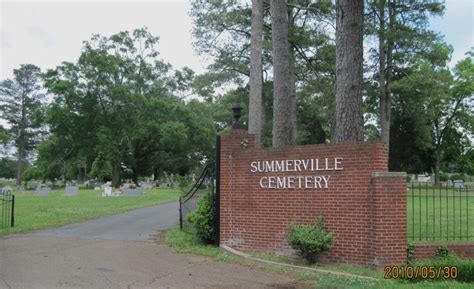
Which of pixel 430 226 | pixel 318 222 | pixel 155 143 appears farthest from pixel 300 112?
pixel 318 222

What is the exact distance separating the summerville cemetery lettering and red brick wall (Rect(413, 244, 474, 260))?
2.01 metres

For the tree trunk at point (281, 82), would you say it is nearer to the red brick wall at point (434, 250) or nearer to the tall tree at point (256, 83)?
the tall tree at point (256, 83)

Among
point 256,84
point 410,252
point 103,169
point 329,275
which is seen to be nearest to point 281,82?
point 256,84

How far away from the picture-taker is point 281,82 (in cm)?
1333

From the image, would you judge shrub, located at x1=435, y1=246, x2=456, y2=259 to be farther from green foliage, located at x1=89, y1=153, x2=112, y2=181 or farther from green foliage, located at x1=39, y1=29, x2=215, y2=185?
green foliage, located at x1=89, y1=153, x2=112, y2=181

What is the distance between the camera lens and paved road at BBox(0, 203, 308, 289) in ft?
24.6

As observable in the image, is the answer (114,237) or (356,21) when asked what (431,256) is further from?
(114,237)

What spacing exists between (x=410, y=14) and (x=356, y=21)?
86.4ft

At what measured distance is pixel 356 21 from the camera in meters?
10.0

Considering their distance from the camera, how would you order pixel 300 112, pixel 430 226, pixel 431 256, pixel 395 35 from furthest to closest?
pixel 300 112
pixel 395 35
pixel 430 226
pixel 431 256

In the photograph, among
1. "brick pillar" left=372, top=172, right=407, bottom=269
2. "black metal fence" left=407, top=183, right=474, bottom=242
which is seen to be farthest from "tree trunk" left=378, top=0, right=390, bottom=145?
"brick pillar" left=372, top=172, right=407, bottom=269

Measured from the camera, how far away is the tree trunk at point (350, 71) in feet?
33.0
